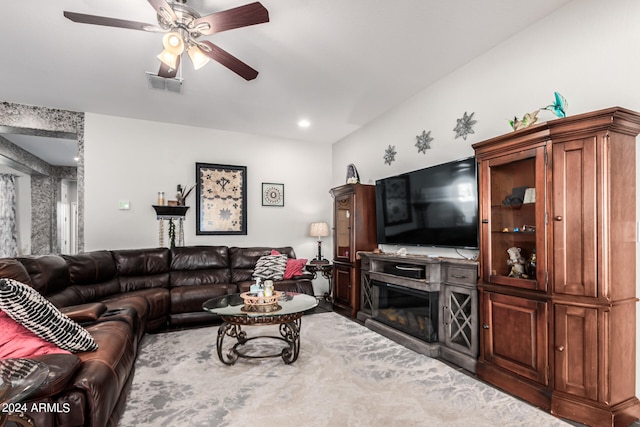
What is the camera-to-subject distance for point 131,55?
118 inches

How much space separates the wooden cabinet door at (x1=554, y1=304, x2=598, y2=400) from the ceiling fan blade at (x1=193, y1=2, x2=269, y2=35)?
8.25 feet

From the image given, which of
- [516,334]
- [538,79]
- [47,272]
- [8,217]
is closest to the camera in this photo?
[516,334]

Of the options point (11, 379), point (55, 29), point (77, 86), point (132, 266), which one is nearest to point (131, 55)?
point (55, 29)

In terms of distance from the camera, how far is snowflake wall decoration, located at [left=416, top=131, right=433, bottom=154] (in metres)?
3.74

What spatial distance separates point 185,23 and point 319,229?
378cm

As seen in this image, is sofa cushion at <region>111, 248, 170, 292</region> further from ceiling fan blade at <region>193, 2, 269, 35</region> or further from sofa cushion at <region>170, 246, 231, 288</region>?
ceiling fan blade at <region>193, 2, 269, 35</region>

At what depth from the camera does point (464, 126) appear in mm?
3271

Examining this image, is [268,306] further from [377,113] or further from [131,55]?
[377,113]

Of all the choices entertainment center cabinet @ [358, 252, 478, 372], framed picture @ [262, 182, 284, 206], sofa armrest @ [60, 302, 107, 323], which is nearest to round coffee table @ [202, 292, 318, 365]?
sofa armrest @ [60, 302, 107, 323]

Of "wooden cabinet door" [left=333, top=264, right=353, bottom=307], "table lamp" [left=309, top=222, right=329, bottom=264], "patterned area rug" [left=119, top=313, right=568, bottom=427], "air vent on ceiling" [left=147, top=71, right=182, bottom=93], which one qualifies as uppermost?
Answer: "air vent on ceiling" [left=147, top=71, right=182, bottom=93]

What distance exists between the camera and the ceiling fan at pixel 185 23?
188cm

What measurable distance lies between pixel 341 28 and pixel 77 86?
9.75 feet

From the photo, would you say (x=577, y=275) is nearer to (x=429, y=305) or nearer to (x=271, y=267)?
(x=429, y=305)

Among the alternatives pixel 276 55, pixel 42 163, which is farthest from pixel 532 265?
pixel 42 163
